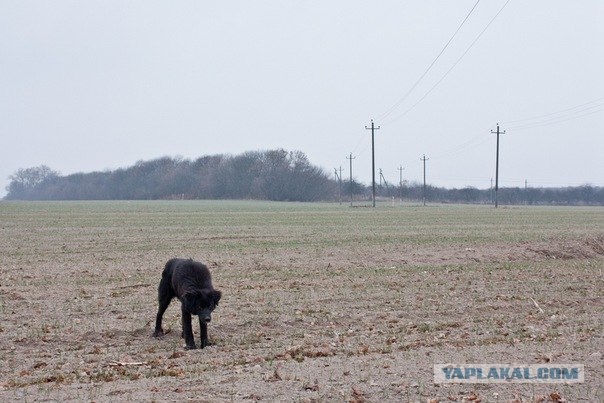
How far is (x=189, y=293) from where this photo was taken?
1180 centimetres

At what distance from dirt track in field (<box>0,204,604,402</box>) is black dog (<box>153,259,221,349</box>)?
1.01ft

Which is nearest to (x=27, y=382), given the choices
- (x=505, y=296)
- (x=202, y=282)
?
(x=202, y=282)

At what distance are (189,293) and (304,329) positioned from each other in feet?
8.05

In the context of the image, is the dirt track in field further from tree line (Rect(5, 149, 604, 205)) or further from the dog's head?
tree line (Rect(5, 149, 604, 205))

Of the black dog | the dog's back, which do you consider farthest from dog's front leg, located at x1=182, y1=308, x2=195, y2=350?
the dog's back

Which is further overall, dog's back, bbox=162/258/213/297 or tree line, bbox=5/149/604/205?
tree line, bbox=5/149/604/205

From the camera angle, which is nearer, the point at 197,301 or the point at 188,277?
the point at 197,301

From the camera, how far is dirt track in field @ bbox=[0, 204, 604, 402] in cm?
861

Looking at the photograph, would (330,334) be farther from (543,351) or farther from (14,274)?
(14,274)

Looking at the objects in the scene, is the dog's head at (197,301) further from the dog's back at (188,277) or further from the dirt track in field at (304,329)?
the dirt track in field at (304,329)

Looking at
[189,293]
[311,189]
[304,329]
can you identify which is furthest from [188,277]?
[311,189]

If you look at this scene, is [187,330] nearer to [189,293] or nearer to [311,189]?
[189,293]

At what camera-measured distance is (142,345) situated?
1197 cm

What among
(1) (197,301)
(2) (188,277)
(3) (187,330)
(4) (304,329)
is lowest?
(4) (304,329)
